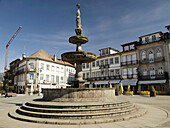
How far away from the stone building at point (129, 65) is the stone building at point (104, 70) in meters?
1.46

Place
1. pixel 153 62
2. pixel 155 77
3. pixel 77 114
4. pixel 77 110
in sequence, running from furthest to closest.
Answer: pixel 153 62 < pixel 155 77 < pixel 77 110 < pixel 77 114

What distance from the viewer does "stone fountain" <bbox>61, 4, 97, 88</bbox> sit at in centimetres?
991

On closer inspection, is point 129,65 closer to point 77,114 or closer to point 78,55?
point 78,55

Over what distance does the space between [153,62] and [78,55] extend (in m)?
25.1

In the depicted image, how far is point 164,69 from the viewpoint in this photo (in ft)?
92.5

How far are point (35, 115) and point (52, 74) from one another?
36.6 meters

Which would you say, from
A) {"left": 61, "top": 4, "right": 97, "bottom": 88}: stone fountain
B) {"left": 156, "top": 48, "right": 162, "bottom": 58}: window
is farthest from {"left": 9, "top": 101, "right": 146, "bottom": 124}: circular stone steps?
{"left": 156, "top": 48, "right": 162, "bottom": 58}: window

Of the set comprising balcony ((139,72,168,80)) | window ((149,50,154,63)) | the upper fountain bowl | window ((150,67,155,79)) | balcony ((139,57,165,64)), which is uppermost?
window ((149,50,154,63))

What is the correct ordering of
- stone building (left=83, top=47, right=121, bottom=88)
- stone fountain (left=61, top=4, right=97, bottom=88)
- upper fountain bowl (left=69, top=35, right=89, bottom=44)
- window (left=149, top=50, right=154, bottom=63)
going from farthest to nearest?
stone building (left=83, top=47, right=121, bottom=88)
window (left=149, top=50, right=154, bottom=63)
upper fountain bowl (left=69, top=35, right=89, bottom=44)
stone fountain (left=61, top=4, right=97, bottom=88)

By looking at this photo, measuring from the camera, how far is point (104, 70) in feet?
128

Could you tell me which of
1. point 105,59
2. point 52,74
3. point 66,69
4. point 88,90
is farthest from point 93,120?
point 66,69

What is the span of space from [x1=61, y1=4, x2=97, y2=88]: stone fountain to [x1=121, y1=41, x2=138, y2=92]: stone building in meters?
23.8

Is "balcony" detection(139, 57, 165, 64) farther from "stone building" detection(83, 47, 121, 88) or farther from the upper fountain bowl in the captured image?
the upper fountain bowl

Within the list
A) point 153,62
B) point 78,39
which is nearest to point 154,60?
point 153,62
